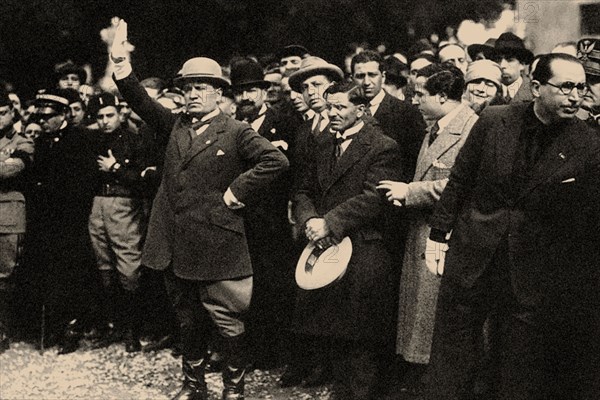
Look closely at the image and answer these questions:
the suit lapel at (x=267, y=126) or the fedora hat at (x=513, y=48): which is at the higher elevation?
the fedora hat at (x=513, y=48)

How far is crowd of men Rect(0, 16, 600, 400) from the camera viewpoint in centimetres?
487

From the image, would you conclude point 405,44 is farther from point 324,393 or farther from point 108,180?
point 324,393

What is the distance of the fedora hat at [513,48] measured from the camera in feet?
24.1

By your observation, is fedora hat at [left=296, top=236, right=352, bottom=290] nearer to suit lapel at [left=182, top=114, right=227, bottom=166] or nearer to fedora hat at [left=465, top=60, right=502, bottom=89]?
suit lapel at [left=182, top=114, right=227, bottom=166]

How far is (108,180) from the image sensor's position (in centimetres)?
792

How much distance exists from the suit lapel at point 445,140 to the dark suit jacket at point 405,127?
1.70 ft

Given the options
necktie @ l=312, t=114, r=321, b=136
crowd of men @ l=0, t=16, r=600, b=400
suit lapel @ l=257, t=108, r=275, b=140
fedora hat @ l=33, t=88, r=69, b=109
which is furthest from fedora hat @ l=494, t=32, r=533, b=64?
fedora hat @ l=33, t=88, r=69, b=109

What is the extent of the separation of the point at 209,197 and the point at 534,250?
7.69 ft

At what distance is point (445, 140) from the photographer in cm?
586

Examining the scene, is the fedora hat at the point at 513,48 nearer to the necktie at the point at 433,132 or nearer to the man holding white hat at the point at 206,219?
the necktie at the point at 433,132

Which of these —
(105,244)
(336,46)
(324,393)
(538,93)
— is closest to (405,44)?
(336,46)

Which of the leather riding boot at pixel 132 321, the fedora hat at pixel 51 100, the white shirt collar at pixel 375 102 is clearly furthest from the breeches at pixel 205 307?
the fedora hat at pixel 51 100

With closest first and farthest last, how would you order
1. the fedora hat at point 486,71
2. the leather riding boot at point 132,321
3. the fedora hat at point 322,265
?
the fedora hat at point 322,265, the fedora hat at point 486,71, the leather riding boot at point 132,321

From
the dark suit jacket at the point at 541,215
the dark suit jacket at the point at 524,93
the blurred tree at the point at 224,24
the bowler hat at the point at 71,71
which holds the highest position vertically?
the blurred tree at the point at 224,24
